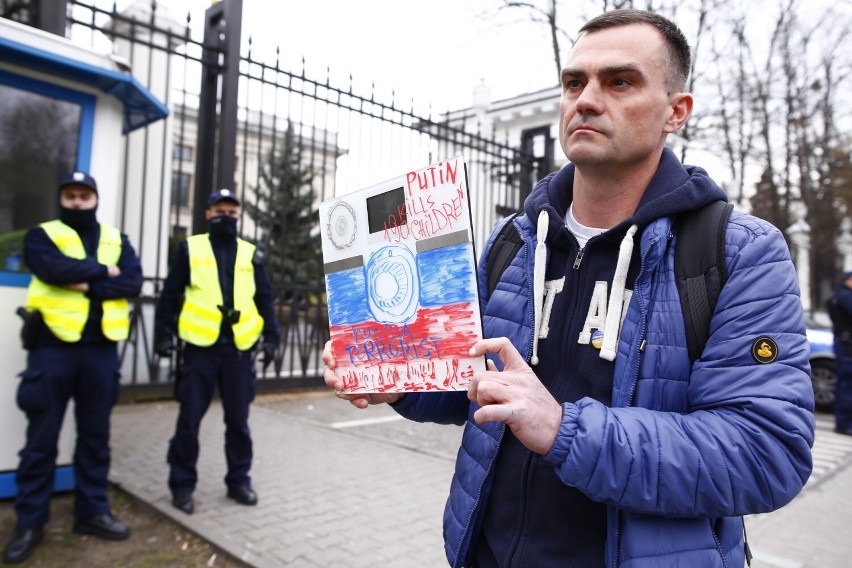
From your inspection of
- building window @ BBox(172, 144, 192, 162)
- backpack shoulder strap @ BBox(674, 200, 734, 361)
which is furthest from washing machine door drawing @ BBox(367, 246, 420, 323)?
building window @ BBox(172, 144, 192, 162)

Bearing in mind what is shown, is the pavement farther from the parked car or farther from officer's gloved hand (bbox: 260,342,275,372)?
the parked car

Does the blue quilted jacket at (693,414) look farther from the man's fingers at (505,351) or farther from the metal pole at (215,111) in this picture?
the metal pole at (215,111)

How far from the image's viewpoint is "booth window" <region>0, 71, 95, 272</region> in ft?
14.5

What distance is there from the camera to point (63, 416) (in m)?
3.85

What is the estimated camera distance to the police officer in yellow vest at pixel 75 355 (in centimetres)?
366

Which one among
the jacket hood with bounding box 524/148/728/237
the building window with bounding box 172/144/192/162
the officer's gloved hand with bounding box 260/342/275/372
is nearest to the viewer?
the jacket hood with bounding box 524/148/728/237

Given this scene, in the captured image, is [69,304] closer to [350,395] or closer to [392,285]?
[350,395]

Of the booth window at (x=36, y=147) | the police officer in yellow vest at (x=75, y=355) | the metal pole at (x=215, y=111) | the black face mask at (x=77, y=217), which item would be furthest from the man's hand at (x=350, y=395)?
the metal pole at (x=215, y=111)

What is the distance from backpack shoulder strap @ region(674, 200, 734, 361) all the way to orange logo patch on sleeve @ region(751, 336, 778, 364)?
0.10 meters

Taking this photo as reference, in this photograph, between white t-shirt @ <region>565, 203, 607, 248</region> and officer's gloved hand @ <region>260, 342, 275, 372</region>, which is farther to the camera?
officer's gloved hand @ <region>260, 342, 275, 372</region>

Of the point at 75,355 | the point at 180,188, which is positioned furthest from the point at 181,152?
the point at 75,355

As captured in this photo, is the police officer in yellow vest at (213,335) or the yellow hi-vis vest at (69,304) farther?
the police officer in yellow vest at (213,335)

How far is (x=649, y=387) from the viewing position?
1324mm

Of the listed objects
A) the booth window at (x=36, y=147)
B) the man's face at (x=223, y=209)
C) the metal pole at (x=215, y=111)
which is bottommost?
the man's face at (x=223, y=209)
